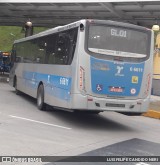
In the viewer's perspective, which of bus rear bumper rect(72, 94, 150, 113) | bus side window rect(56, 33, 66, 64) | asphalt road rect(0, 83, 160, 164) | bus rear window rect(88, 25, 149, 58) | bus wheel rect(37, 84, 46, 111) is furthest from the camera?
bus wheel rect(37, 84, 46, 111)

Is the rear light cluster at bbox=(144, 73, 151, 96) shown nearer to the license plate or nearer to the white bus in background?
the white bus in background

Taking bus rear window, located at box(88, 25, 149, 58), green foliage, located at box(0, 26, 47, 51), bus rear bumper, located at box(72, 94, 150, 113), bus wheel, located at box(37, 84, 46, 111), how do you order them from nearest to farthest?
bus rear bumper, located at box(72, 94, 150, 113) → bus rear window, located at box(88, 25, 149, 58) → bus wheel, located at box(37, 84, 46, 111) → green foliage, located at box(0, 26, 47, 51)

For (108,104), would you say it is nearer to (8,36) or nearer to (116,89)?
(116,89)

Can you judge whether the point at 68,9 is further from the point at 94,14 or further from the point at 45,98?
the point at 45,98

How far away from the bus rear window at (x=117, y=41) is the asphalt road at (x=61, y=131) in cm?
224

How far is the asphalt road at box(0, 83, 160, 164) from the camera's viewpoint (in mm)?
8195

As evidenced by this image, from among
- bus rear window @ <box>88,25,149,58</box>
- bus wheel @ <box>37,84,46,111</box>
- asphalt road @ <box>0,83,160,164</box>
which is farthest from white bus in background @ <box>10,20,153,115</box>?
bus wheel @ <box>37,84,46,111</box>

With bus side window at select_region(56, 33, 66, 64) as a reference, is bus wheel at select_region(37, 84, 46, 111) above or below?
below

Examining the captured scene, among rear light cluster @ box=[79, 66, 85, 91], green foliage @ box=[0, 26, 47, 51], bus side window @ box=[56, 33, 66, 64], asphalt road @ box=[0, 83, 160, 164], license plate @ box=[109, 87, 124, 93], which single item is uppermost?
green foliage @ box=[0, 26, 47, 51]

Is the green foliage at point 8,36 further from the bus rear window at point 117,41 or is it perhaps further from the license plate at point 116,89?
the license plate at point 116,89

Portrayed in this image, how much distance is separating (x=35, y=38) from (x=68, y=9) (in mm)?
8358

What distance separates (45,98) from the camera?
45.1 feet

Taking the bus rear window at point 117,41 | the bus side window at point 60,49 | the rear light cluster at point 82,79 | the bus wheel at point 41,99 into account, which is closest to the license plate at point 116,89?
the rear light cluster at point 82,79

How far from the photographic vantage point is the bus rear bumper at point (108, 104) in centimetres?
1075
